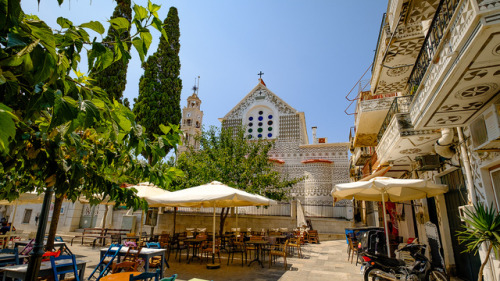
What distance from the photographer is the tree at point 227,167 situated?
13930 mm

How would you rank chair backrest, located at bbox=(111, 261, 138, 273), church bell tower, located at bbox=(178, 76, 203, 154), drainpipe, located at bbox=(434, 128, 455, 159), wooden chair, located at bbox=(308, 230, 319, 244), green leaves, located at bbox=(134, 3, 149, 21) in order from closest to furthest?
green leaves, located at bbox=(134, 3, 149, 21) < chair backrest, located at bbox=(111, 261, 138, 273) < drainpipe, located at bbox=(434, 128, 455, 159) < wooden chair, located at bbox=(308, 230, 319, 244) < church bell tower, located at bbox=(178, 76, 203, 154)

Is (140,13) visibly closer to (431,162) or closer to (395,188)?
(395,188)

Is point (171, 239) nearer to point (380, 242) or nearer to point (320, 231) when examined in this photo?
point (380, 242)

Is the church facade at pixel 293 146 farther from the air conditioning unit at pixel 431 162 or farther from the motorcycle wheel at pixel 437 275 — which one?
the motorcycle wheel at pixel 437 275

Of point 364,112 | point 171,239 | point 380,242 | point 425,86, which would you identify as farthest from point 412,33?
point 171,239

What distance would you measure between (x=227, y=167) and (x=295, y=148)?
45.0ft

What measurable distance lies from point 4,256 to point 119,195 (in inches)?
171

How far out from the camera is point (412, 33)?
7469 mm

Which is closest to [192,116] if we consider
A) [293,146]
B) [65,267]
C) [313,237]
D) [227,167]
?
Answer: [293,146]

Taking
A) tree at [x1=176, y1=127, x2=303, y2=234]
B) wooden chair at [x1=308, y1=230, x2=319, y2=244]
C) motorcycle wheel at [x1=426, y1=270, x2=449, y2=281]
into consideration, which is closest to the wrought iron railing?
motorcycle wheel at [x1=426, y1=270, x2=449, y2=281]

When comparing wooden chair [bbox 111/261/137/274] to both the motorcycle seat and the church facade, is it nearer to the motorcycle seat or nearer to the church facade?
the motorcycle seat

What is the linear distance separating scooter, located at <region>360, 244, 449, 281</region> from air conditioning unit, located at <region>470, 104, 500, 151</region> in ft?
8.19

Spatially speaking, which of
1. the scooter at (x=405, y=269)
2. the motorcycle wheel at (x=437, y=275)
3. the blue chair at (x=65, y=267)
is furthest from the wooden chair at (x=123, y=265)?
the motorcycle wheel at (x=437, y=275)

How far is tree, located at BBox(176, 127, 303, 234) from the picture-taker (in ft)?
45.7
